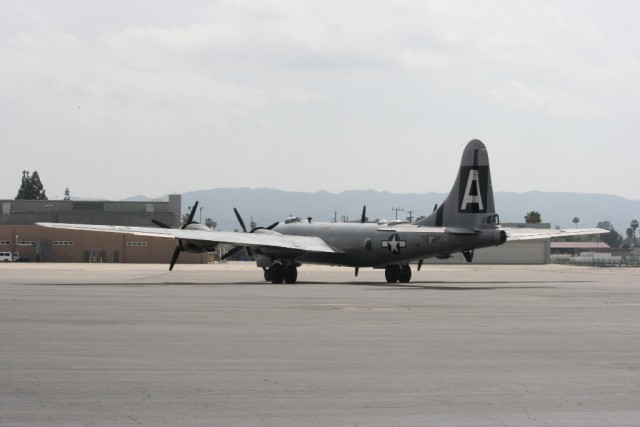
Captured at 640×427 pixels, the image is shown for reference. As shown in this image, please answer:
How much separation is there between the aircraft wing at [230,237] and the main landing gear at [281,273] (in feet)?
4.10

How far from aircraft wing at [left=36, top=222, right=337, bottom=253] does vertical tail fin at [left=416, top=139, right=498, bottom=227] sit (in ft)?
30.0

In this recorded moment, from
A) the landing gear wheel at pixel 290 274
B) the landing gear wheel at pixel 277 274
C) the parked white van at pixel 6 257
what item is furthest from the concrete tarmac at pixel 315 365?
the parked white van at pixel 6 257

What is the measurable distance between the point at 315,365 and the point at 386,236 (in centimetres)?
3484

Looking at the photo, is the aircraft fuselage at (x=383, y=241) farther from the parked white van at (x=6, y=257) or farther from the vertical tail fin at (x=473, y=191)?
the parked white van at (x=6, y=257)

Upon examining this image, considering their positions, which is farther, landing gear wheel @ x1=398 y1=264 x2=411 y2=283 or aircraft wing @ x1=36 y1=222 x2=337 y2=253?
landing gear wheel @ x1=398 y1=264 x2=411 y2=283

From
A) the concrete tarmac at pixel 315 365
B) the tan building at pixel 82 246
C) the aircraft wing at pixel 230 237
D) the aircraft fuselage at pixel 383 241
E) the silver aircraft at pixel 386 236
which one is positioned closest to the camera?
Result: the concrete tarmac at pixel 315 365

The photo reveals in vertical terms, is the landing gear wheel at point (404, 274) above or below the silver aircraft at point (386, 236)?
below

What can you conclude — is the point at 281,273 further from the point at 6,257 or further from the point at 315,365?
the point at 6,257

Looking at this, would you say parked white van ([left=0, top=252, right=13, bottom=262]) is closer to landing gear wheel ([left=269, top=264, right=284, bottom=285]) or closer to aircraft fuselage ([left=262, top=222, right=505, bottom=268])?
aircraft fuselage ([left=262, top=222, right=505, bottom=268])

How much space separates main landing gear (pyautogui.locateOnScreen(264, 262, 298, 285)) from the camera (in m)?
52.5

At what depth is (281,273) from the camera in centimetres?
5253

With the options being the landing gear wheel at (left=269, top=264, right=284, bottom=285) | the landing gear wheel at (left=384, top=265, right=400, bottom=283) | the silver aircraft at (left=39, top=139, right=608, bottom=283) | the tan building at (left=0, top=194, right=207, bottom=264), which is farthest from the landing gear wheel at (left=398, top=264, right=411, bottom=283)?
the tan building at (left=0, top=194, right=207, bottom=264)

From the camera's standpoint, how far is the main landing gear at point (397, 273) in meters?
53.9

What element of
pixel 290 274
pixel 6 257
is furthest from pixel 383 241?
pixel 6 257
